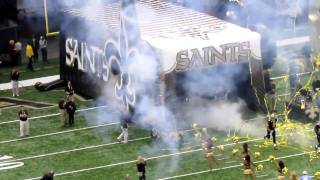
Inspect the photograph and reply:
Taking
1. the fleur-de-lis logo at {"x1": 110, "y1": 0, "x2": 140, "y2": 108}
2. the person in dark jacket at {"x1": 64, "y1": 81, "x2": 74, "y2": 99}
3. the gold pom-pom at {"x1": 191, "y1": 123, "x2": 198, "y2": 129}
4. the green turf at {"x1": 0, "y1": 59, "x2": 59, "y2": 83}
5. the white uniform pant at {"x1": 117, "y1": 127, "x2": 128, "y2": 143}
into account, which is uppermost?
the fleur-de-lis logo at {"x1": 110, "y1": 0, "x2": 140, "y2": 108}

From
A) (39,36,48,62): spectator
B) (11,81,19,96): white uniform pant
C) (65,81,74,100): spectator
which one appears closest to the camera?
(65,81,74,100): spectator

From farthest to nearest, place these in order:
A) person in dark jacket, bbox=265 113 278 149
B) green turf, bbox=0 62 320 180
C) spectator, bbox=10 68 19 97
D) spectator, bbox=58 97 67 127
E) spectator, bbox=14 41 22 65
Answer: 1. spectator, bbox=14 41 22 65
2. spectator, bbox=10 68 19 97
3. spectator, bbox=58 97 67 127
4. person in dark jacket, bbox=265 113 278 149
5. green turf, bbox=0 62 320 180

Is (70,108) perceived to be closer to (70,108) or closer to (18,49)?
(70,108)

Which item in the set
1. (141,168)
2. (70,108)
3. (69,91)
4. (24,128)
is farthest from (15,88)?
(141,168)

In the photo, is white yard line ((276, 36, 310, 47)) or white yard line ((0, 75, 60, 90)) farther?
white yard line ((276, 36, 310, 47))

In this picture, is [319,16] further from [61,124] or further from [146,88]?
[61,124]

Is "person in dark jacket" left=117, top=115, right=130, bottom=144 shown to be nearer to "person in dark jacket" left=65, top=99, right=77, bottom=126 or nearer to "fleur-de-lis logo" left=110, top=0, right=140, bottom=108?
"fleur-de-lis logo" left=110, top=0, right=140, bottom=108

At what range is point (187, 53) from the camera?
30797 millimetres

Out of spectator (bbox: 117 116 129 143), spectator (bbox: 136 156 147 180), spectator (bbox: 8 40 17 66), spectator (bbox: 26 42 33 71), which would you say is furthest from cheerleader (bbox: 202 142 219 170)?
spectator (bbox: 8 40 17 66)

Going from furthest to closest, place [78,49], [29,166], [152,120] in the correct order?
[78,49] → [152,120] → [29,166]

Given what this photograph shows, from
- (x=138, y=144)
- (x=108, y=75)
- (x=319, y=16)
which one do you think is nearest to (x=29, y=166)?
(x=138, y=144)

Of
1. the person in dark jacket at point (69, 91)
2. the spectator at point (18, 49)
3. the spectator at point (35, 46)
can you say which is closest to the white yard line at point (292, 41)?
the spectator at point (35, 46)

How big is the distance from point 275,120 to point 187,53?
142 inches

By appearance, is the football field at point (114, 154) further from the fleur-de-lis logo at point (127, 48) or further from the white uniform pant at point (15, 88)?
the white uniform pant at point (15, 88)
